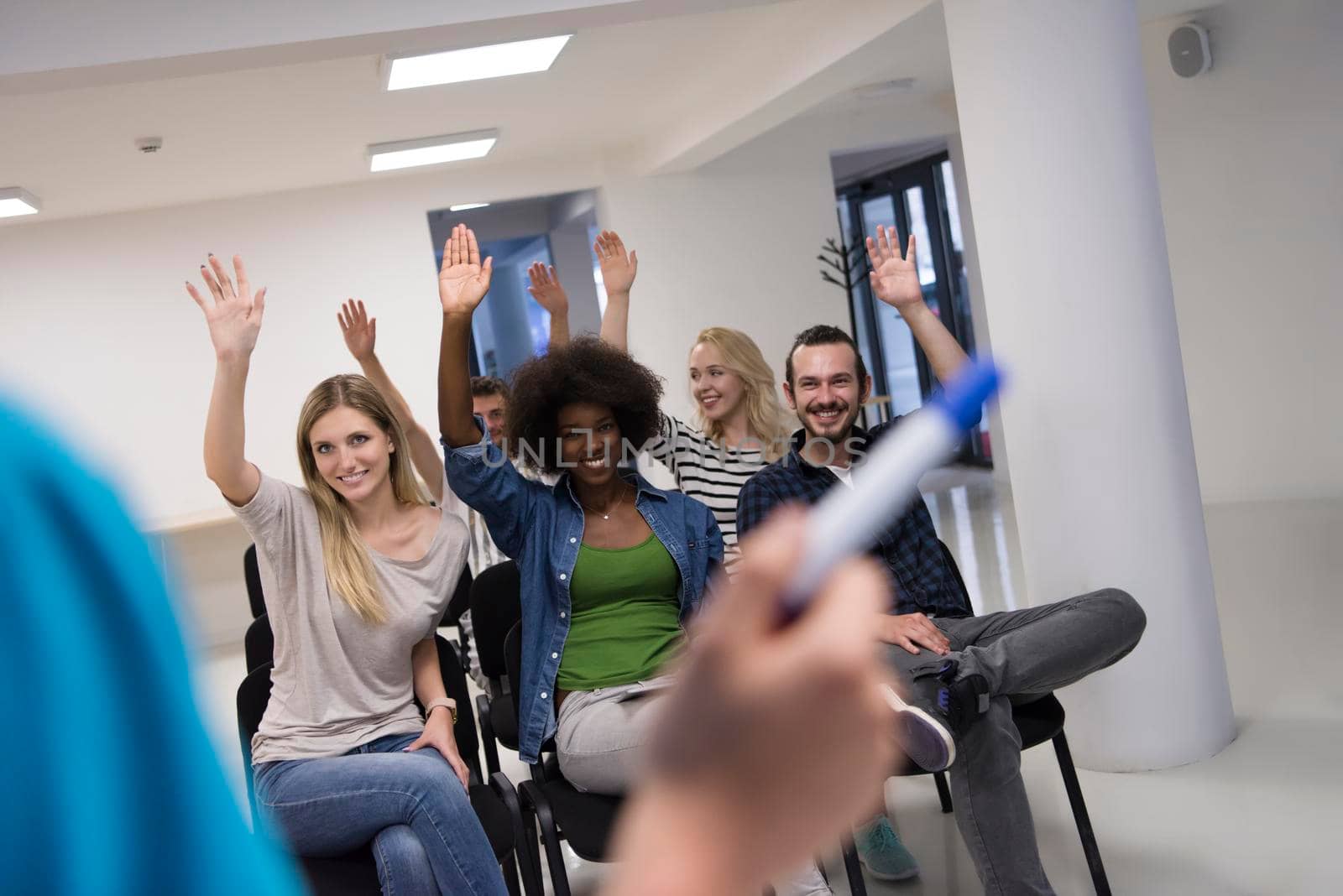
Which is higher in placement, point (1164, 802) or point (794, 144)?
point (794, 144)

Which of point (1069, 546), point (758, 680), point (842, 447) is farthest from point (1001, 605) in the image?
point (758, 680)

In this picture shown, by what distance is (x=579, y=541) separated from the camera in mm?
2846

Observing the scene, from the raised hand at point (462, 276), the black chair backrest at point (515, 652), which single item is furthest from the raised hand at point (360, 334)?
the black chair backrest at point (515, 652)

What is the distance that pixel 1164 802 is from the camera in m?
3.30

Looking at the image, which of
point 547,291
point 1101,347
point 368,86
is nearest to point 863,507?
point 1101,347

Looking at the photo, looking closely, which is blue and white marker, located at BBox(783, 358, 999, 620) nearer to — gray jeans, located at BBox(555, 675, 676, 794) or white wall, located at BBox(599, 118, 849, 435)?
gray jeans, located at BBox(555, 675, 676, 794)

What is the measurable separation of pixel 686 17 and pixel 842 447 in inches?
110

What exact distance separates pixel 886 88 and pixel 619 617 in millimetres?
5659

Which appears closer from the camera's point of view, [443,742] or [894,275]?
[443,742]

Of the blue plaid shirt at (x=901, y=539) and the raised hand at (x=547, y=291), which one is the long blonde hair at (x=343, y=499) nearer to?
the blue plaid shirt at (x=901, y=539)

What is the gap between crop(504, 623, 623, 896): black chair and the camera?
8.00ft

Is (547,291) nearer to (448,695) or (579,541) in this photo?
(579,541)

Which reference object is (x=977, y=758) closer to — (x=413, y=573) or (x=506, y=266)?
(x=413, y=573)

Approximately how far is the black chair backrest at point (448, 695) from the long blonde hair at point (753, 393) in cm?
135
